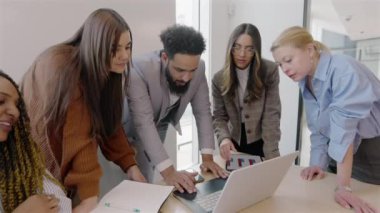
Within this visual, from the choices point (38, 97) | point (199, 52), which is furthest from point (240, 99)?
point (38, 97)

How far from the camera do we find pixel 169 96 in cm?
149

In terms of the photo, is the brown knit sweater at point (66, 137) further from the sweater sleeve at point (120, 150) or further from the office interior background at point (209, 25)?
the office interior background at point (209, 25)

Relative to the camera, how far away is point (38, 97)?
39.2 inches

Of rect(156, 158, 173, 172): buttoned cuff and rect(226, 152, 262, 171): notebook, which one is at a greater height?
rect(156, 158, 173, 172): buttoned cuff

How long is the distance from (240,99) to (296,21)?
3.31ft

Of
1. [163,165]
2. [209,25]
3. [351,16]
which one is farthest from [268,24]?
[163,165]

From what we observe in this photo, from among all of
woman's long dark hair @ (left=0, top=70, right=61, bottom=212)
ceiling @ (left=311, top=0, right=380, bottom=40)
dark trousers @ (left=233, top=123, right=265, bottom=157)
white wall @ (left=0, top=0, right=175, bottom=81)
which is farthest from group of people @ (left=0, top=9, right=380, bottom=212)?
ceiling @ (left=311, top=0, right=380, bottom=40)

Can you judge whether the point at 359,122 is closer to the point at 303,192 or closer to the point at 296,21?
the point at 303,192

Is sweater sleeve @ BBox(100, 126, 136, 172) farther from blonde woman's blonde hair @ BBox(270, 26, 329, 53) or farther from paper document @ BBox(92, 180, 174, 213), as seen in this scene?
blonde woman's blonde hair @ BBox(270, 26, 329, 53)

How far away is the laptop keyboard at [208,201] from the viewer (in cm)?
103

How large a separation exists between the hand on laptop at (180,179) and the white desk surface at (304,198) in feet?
0.22

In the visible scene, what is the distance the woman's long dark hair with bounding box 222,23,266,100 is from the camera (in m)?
1.61

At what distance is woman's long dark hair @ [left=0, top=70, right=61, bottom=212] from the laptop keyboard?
503 millimetres

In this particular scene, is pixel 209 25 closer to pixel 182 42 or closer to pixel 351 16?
pixel 351 16
